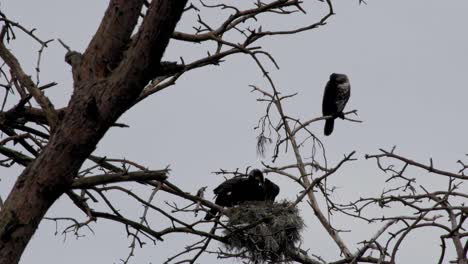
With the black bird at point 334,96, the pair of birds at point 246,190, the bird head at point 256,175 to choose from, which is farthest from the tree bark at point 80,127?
the black bird at point 334,96

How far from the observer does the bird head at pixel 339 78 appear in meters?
13.7

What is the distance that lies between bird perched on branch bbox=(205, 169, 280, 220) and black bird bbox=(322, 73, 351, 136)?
Result: 11.0 ft

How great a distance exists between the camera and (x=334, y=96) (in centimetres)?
1353

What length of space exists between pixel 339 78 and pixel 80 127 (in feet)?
34.2

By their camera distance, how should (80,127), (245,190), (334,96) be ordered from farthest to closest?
(334,96) → (245,190) → (80,127)

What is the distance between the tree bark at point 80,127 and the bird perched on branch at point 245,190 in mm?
6315

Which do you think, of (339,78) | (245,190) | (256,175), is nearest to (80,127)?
(245,190)

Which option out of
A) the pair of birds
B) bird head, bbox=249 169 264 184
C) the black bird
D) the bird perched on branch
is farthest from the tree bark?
the black bird

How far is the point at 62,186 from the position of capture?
3641mm

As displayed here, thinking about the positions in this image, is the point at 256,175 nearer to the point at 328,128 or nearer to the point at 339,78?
the point at 328,128

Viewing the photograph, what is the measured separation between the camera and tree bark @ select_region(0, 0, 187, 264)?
347cm

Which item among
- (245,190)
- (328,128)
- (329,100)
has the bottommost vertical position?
(245,190)

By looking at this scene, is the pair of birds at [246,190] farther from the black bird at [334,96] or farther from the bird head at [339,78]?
the bird head at [339,78]

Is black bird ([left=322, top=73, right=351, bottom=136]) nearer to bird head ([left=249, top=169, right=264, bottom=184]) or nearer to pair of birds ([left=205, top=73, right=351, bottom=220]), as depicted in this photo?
pair of birds ([left=205, top=73, right=351, bottom=220])
